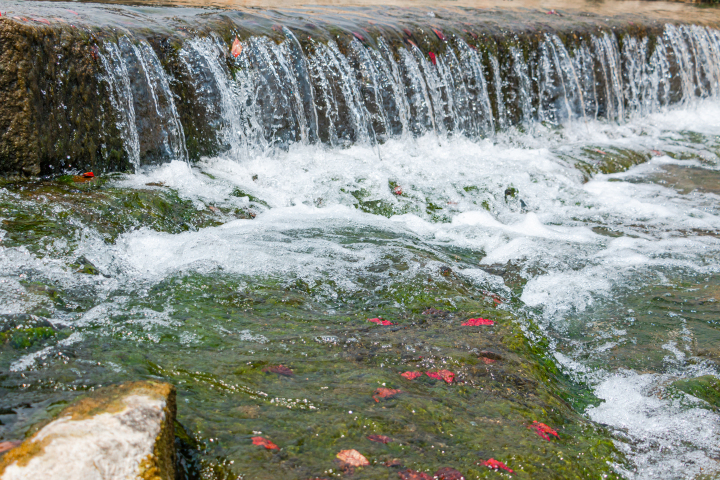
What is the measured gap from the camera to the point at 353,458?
6.82ft

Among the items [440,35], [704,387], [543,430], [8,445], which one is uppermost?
[440,35]

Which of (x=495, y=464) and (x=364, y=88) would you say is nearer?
(x=495, y=464)

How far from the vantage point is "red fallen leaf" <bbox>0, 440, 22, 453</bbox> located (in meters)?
1.72

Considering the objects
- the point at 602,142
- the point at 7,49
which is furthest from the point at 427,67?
the point at 7,49

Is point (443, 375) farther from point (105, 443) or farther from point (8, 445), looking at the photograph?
point (8, 445)

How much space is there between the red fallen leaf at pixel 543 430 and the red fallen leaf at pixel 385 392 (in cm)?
61

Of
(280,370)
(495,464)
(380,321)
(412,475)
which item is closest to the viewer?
(412,475)

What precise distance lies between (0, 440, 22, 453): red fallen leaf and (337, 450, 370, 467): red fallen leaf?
104 cm

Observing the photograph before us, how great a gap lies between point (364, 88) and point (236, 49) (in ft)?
5.40

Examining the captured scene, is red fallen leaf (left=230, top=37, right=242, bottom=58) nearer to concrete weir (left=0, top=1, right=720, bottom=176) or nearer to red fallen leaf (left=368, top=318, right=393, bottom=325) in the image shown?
concrete weir (left=0, top=1, right=720, bottom=176)

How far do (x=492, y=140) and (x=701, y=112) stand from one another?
18.2 feet

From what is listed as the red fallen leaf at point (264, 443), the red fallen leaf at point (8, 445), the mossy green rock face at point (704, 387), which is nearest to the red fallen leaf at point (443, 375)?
the red fallen leaf at point (264, 443)

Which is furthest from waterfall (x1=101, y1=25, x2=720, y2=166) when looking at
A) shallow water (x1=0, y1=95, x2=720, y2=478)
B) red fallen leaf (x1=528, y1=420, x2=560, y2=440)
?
red fallen leaf (x1=528, y1=420, x2=560, y2=440)

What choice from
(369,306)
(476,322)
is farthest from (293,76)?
(476,322)
